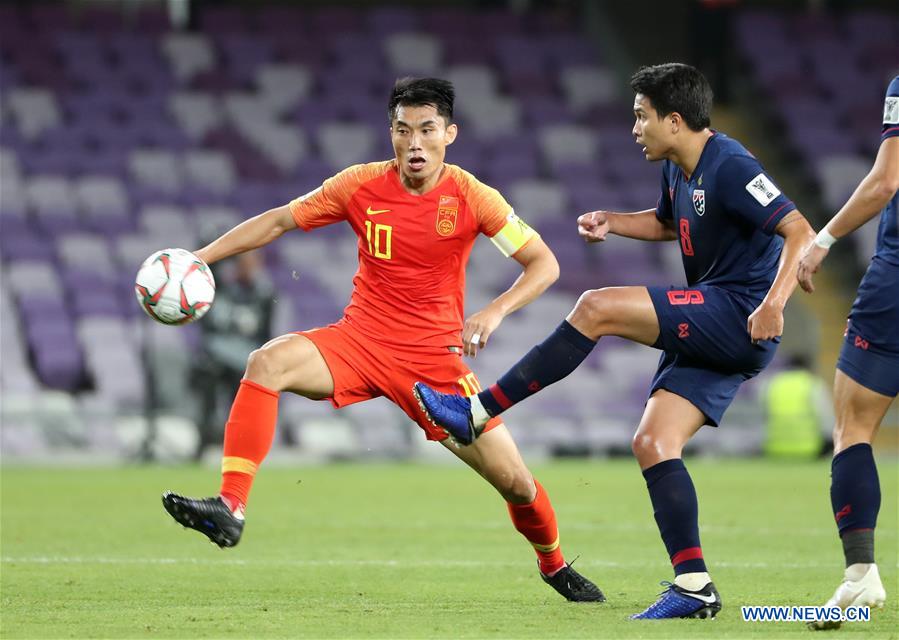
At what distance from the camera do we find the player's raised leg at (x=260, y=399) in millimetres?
5969

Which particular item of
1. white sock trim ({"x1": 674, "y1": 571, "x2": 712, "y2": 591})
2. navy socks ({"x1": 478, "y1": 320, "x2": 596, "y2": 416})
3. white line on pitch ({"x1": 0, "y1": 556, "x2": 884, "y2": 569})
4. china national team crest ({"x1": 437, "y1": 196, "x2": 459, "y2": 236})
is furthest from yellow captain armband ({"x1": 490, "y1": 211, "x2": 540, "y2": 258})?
white line on pitch ({"x1": 0, "y1": 556, "x2": 884, "y2": 569})

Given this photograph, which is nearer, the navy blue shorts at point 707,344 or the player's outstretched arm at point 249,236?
the navy blue shorts at point 707,344

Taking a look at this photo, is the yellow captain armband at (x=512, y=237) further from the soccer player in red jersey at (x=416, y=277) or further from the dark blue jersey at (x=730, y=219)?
the dark blue jersey at (x=730, y=219)

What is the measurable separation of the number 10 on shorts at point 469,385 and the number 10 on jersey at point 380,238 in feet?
2.01

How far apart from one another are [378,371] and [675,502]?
134 centimetres

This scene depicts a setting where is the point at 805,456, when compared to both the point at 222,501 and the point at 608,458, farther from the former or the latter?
the point at 222,501

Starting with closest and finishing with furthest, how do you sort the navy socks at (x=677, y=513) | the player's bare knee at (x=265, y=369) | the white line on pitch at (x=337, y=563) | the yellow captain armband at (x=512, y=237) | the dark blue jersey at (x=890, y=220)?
1. the dark blue jersey at (x=890, y=220)
2. the navy socks at (x=677, y=513)
3. the player's bare knee at (x=265, y=369)
4. the yellow captain armband at (x=512, y=237)
5. the white line on pitch at (x=337, y=563)

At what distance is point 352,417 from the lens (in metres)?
16.7

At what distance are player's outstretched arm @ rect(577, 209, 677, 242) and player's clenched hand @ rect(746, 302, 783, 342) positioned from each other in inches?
39.6

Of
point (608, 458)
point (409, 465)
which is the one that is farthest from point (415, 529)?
point (608, 458)

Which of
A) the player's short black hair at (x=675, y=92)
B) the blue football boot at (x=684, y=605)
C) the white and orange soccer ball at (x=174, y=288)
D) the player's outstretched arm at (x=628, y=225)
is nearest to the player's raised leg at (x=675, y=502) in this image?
the blue football boot at (x=684, y=605)

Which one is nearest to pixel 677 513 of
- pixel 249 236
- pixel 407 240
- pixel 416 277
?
pixel 416 277

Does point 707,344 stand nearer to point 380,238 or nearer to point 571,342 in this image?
point 571,342

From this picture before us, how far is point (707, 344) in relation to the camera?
19.5 feet
